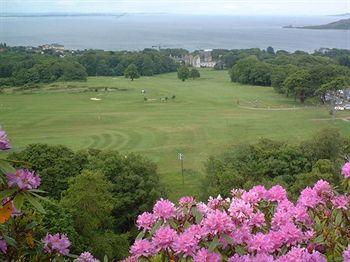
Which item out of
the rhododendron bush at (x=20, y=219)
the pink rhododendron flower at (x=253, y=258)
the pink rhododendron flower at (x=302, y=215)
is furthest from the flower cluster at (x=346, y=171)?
the rhododendron bush at (x=20, y=219)

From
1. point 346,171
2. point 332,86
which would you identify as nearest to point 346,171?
point 346,171

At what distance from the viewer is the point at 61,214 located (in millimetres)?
13734

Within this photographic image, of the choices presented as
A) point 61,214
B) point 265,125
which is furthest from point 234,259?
point 265,125

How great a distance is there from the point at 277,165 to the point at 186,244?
2091 centimetres

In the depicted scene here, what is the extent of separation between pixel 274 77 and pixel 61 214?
52.9 metres

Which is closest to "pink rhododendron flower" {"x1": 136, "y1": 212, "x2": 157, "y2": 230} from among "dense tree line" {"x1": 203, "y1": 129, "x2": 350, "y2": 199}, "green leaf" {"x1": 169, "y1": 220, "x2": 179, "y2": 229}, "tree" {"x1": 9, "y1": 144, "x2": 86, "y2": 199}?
"green leaf" {"x1": 169, "y1": 220, "x2": 179, "y2": 229}

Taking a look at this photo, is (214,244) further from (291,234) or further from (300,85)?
(300,85)

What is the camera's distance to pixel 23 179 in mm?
2461

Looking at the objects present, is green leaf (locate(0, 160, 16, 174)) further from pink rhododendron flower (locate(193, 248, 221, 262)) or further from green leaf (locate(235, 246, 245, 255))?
green leaf (locate(235, 246, 245, 255))

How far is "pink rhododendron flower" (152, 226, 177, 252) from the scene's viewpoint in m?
2.74

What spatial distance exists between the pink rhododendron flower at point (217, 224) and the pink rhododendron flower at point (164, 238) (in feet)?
0.65

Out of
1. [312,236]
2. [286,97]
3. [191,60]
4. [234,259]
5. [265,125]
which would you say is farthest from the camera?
[191,60]

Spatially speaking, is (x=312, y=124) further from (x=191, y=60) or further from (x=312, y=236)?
(x=191, y=60)

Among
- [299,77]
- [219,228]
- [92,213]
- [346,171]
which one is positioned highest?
[346,171]
